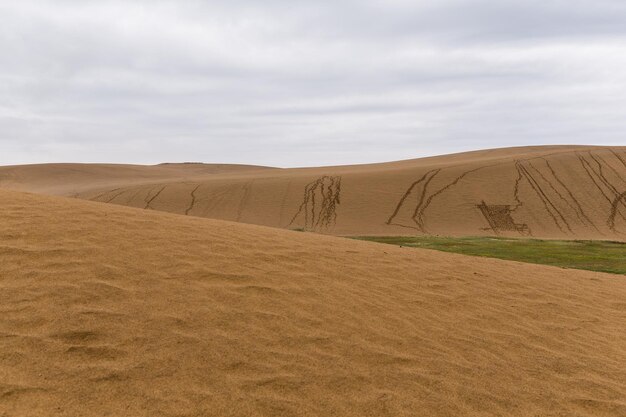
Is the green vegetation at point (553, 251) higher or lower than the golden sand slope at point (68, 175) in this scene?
lower

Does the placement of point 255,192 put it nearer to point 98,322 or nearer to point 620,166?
point 620,166

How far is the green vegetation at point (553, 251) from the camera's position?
64.5ft

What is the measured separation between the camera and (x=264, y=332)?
20.9 ft

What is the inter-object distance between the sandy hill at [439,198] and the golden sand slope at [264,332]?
27588 mm

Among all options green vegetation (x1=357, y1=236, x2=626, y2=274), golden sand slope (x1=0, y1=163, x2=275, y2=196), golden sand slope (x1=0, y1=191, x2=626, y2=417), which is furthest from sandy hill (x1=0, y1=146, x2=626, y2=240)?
golden sand slope (x1=0, y1=163, x2=275, y2=196)

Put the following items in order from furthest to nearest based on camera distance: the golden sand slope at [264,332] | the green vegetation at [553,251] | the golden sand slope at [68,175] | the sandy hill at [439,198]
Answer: the golden sand slope at [68,175], the sandy hill at [439,198], the green vegetation at [553,251], the golden sand slope at [264,332]

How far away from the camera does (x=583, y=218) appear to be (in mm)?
38969

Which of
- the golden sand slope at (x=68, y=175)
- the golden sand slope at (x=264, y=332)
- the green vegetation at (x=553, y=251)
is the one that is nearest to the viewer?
the golden sand slope at (x=264, y=332)

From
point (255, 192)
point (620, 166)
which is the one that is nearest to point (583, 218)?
point (620, 166)

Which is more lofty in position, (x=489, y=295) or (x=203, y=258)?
(x=203, y=258)

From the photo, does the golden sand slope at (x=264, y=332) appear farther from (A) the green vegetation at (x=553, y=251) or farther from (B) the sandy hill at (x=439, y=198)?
(B) the sandy hill at (x=439, y=198)

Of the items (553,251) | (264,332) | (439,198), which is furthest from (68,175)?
(264,332)

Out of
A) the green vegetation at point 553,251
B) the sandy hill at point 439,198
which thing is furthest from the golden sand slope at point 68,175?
the green vegetation at point 553,251

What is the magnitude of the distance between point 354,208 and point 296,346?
36953 millimetres
